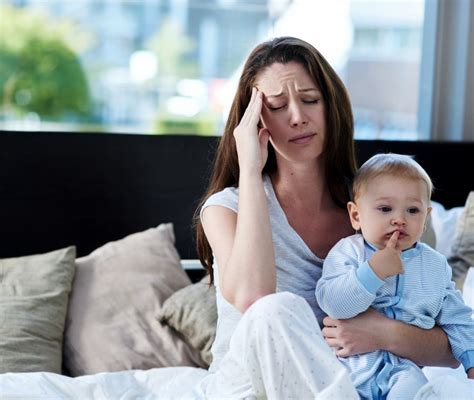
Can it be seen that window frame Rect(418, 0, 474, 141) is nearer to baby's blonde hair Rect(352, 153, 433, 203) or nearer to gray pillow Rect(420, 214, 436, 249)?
gray pillow Rect(420, 214, 436, 249)

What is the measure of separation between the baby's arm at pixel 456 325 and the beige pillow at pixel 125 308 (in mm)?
1142

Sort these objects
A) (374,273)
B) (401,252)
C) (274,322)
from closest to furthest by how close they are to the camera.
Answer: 1. (274,322)
2. (374,273)
3. (401,252)

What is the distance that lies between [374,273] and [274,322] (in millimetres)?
261

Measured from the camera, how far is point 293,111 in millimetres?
2104

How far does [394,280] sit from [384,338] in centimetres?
12

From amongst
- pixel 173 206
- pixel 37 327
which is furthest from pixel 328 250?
pixel 173 206

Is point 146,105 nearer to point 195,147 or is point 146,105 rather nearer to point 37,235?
point 195,147

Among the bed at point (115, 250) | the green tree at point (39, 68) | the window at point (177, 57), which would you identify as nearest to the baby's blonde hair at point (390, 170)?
the bed at point (115, 250)

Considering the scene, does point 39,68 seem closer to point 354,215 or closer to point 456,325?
point 354,215

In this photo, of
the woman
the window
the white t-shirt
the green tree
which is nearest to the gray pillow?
the window

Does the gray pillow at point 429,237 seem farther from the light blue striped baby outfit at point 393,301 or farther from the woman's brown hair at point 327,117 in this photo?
the light blue striped baby outfit at point 393,301

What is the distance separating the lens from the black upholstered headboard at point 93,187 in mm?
3424

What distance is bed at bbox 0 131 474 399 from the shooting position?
9.55 feet

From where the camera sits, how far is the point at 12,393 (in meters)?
2.20
